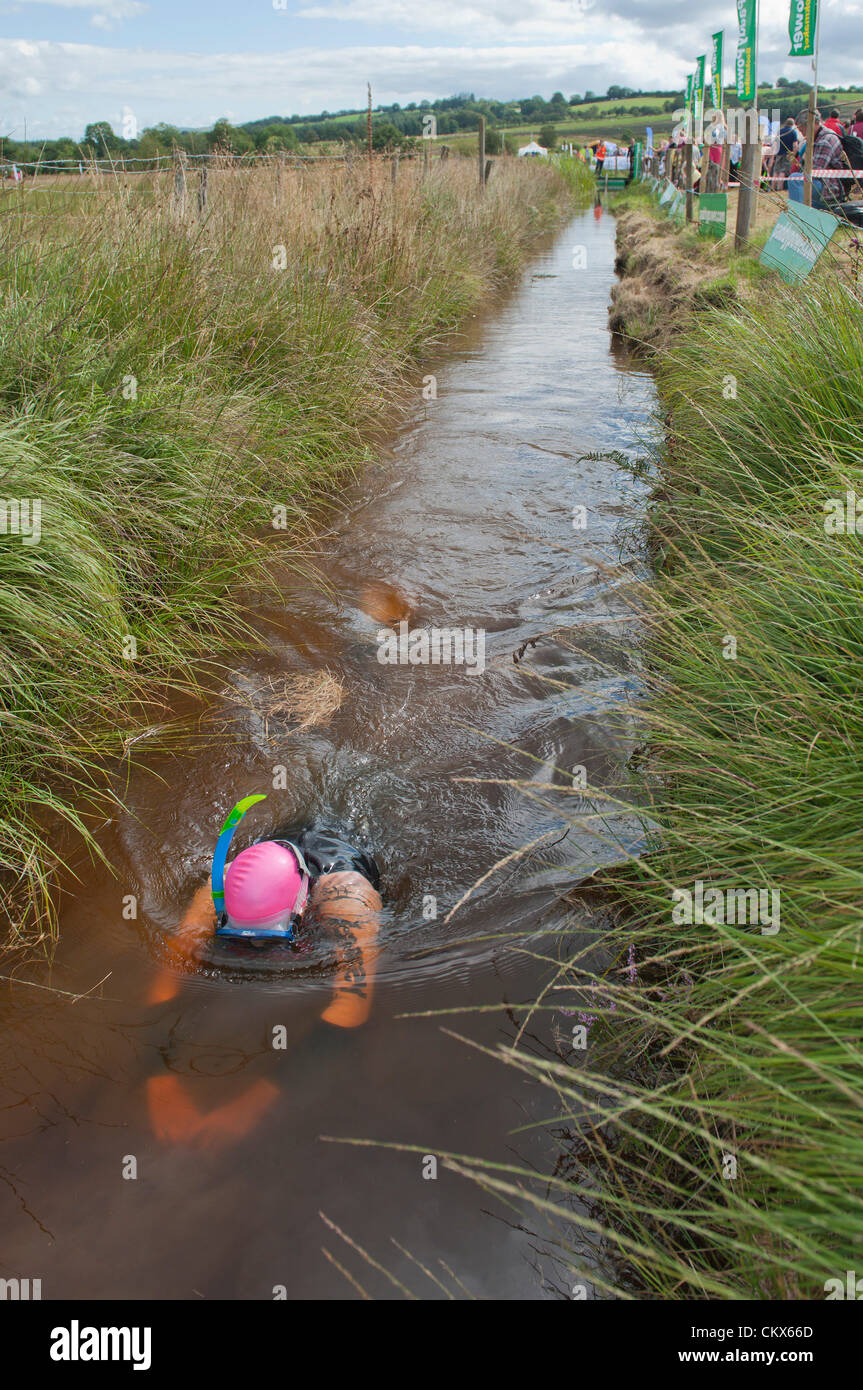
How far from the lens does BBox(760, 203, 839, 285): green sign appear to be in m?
5.05

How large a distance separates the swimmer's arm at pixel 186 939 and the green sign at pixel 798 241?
403cm

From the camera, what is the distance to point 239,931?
2.77 metres

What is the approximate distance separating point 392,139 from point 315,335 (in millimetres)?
8517

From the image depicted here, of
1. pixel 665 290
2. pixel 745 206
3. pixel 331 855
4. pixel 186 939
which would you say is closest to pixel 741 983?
pixel 331 855

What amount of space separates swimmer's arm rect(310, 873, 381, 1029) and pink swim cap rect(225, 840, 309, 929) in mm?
129

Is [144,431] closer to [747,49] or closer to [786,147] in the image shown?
[747,49]

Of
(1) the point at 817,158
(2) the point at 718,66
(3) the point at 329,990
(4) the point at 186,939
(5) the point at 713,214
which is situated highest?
(2) the point at 718,66

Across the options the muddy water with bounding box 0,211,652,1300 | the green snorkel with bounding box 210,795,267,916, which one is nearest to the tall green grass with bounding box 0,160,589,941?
the muddy water with bounding box 0,211,652,1300

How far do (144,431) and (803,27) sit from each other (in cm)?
808

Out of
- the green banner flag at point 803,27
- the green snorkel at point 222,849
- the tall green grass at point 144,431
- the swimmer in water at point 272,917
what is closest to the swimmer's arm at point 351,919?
the swimmer in water at point 272,917

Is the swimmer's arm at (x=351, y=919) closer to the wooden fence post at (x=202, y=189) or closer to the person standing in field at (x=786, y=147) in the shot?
the wooden fence post at (x=202, y=189)

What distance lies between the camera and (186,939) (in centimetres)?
291

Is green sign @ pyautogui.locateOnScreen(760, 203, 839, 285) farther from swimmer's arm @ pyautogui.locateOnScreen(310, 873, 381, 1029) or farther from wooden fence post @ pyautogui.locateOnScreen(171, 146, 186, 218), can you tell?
wooden fence post @ pyautogui.locateOnScreen(171, 146, 186, 218)

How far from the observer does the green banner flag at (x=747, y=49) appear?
10.4m
